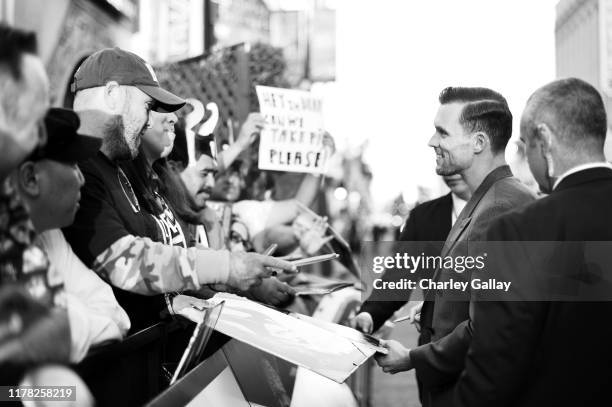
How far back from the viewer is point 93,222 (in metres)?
3.09

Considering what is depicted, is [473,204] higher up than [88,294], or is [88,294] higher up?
[473,204]

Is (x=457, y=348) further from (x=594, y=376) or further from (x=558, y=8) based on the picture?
(x=558, y=8)

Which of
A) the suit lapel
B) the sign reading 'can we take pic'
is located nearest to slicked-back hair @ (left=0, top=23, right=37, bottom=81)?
the suit lapel

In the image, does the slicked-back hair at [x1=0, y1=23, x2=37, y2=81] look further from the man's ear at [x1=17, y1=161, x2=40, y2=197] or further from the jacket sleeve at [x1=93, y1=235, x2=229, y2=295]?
the jacket sleeve at [x1=93, y1=235, x2=229, y2=295]

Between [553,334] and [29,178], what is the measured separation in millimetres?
1914

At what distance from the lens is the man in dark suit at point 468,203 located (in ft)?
12.2

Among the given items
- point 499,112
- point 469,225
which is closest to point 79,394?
point 469,225

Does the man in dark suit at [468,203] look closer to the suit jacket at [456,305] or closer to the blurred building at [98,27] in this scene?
the suit jacket at [456,305]

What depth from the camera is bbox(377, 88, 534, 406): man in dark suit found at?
372cm

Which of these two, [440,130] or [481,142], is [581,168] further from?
[440,130]

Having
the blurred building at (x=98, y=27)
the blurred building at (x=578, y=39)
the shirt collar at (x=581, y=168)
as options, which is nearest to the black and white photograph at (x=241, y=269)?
the shirt collar at (x=581, y=168)

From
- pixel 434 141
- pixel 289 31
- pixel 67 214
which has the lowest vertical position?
pixel 67 214

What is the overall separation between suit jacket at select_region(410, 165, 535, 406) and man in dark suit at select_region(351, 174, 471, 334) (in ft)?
4.28

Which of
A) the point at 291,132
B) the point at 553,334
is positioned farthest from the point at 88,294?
the point at 291,132
